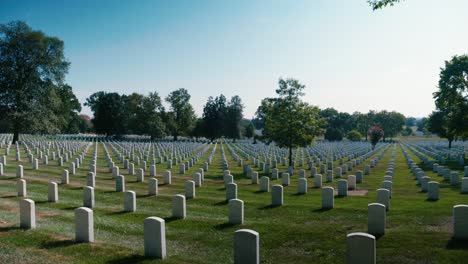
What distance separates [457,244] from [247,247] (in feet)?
16.0

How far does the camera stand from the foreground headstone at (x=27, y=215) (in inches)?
433

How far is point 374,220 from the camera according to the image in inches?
395

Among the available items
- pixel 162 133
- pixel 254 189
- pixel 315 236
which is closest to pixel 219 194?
pixel 254 189

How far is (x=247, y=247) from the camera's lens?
787 cm

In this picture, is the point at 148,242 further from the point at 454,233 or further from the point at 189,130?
the point at 189,130

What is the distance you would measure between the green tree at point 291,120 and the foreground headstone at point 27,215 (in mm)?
22364

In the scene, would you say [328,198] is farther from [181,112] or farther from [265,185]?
[181,112]

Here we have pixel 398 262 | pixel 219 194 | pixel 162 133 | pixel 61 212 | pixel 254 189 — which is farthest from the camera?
pixel 162 133

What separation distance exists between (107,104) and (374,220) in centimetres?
8408

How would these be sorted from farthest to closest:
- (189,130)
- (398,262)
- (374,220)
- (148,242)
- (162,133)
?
(189,130) → (162,133) → (374,220) → (148,242) → (398,262)

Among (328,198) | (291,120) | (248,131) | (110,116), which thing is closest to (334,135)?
(248,131)

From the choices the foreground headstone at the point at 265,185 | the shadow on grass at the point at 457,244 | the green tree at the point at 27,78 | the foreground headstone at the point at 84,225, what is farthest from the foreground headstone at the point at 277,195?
the green tree at the point at 27,78

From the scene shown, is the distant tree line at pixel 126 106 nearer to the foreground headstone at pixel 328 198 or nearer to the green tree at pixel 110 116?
the green tree at pixel 110 116

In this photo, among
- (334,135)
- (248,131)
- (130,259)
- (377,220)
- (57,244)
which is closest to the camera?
(130,259)
